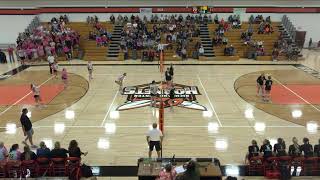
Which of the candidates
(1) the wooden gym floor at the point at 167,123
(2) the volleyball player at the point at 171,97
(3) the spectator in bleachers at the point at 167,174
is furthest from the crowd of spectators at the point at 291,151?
(2) the volleyball player at the point at 171,97

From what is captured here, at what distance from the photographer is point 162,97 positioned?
63.5 feet

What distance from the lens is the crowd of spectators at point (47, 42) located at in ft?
98.3

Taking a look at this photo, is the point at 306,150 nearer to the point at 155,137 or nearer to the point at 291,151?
the point at 291,151

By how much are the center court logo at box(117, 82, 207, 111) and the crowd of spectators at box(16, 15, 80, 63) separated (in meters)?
11.7

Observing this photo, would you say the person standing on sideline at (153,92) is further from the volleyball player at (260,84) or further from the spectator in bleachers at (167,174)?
the spectator in bleachers at (167,174)

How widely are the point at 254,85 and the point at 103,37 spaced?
50.6 feet

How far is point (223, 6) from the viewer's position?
35938 mm

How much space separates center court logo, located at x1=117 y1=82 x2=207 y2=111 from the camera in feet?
60.2

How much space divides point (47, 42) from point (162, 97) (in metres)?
15.7

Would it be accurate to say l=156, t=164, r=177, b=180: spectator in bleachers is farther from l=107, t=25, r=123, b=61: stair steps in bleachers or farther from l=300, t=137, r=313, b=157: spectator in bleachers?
l=107, t=25, r=123, b=61: stair steps in bleachers

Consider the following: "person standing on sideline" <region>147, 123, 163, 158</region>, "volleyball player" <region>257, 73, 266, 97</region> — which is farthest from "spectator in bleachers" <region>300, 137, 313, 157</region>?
"volleyball player" <region>257, 73, 266, 97</region>

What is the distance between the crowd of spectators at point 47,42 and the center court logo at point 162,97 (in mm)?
11673

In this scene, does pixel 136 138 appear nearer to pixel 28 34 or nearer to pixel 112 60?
pixel 112 60

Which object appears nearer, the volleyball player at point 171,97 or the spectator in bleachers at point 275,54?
the volleyball player at point 171,97
